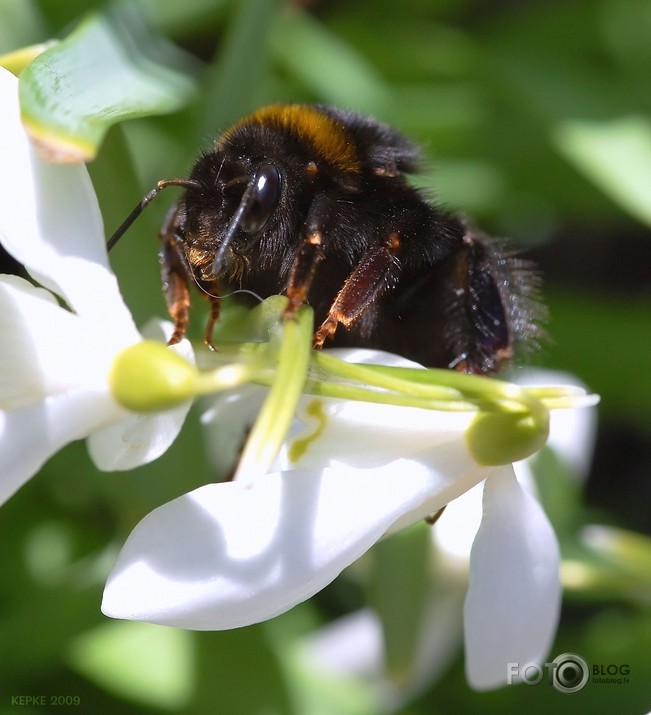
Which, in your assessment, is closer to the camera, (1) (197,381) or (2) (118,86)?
(1) (197,381)

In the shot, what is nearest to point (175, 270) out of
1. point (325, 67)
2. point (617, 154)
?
point (617, 154)

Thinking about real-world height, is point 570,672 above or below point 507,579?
below

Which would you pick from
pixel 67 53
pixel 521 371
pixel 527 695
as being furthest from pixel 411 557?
pixel 67 53

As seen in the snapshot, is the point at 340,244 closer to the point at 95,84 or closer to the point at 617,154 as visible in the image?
the point at 95,84

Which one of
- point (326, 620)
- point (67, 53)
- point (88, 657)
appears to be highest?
point (67, 53)

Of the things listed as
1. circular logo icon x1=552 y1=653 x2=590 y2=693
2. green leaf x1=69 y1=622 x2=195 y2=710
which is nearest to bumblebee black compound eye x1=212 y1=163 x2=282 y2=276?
green leaf x1=69 y1=622 x2=195 y2=710

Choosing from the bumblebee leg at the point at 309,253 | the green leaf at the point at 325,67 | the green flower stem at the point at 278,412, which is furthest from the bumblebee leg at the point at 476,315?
the green leaf at the point at 325,67

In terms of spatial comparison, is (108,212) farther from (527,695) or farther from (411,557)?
(527,695)

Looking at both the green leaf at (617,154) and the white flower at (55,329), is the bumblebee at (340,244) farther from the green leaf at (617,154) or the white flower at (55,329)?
the green leaf at (617,154)
